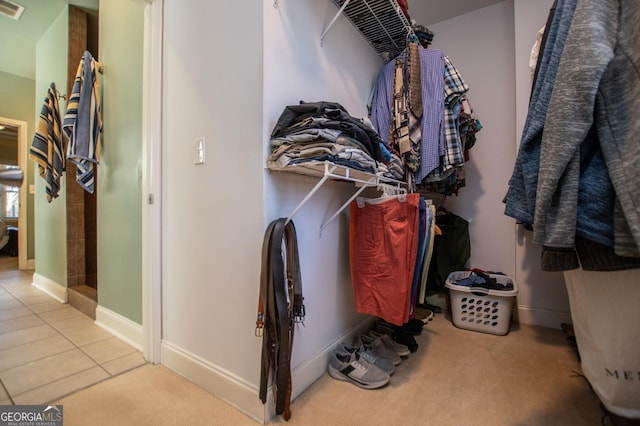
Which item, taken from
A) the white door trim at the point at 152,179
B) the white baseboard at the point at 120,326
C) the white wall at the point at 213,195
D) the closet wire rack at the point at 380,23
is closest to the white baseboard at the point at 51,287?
the white baseboard at the point at 120,326

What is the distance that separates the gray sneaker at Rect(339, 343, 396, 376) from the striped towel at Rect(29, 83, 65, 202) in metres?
2.67

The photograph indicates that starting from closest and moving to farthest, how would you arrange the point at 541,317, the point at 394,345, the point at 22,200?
the point at 394,345 → the point at 541,317 → the point at 22,200

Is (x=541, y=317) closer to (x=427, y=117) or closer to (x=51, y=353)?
(x=427, y=117)

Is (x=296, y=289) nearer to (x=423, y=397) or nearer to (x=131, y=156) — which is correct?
(x=423, y=397)

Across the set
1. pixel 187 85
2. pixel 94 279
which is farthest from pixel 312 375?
pixel 94 279

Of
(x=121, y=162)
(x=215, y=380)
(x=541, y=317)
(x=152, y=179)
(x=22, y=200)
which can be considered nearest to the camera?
(x=215, y=380)

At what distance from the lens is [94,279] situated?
8.58ft

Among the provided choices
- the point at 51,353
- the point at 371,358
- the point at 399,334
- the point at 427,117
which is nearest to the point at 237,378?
the point at 371,358

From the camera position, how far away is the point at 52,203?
8.66ft

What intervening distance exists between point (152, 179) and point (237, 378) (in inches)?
44.2

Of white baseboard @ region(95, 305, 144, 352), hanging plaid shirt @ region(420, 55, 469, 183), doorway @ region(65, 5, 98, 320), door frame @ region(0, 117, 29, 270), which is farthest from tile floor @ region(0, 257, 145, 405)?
hanging plaid shirt @ region(420, 55, 469, 183)

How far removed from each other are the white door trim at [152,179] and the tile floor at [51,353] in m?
0.24

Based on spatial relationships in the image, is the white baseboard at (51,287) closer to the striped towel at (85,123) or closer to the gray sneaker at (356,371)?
the striped towel at (85,123)

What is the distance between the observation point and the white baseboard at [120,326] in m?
1.66
